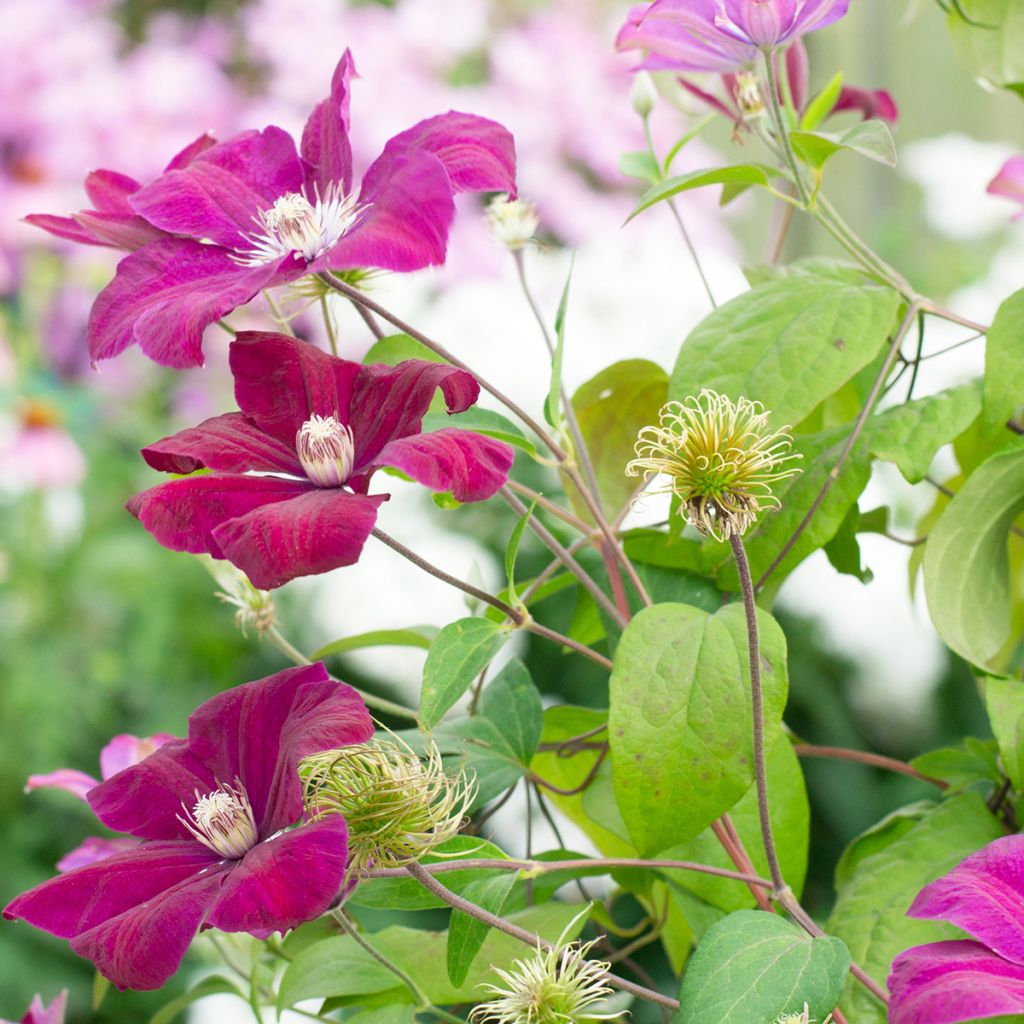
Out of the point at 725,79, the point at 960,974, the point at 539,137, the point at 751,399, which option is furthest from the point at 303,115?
the point at 960,974

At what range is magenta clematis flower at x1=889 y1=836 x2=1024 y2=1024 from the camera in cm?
22

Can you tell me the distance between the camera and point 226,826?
0.88ft

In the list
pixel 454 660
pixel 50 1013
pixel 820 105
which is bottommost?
pixel 50 1013

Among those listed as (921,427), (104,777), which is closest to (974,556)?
(921,427)

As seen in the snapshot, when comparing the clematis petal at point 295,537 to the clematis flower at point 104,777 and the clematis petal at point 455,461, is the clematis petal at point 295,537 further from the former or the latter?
the clematis flower at point 104,777

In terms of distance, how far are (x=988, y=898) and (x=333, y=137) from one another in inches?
8.8

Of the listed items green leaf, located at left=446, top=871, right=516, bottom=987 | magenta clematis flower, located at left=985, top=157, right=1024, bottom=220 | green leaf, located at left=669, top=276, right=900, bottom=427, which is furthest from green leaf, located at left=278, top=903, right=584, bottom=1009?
magenta clematis flower, located at left=985, top=157, right=1024, bottom=220

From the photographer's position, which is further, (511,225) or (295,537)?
(511,225)

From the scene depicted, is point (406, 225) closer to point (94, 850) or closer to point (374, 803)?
point (374, 803)

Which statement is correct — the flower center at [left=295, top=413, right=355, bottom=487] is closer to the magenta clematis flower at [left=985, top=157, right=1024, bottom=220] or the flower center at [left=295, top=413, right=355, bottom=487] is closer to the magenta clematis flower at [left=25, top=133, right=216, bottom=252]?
the magenta clematis flower at [left=25, top=133, right=216, bottom=252]

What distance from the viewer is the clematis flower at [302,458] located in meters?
0.24

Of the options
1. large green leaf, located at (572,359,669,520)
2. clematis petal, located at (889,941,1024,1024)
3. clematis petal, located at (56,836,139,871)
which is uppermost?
large green leaf, located at (572,359,669,520)

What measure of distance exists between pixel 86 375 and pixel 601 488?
4.37ft

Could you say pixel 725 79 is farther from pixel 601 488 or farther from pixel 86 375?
pixel 86 375
